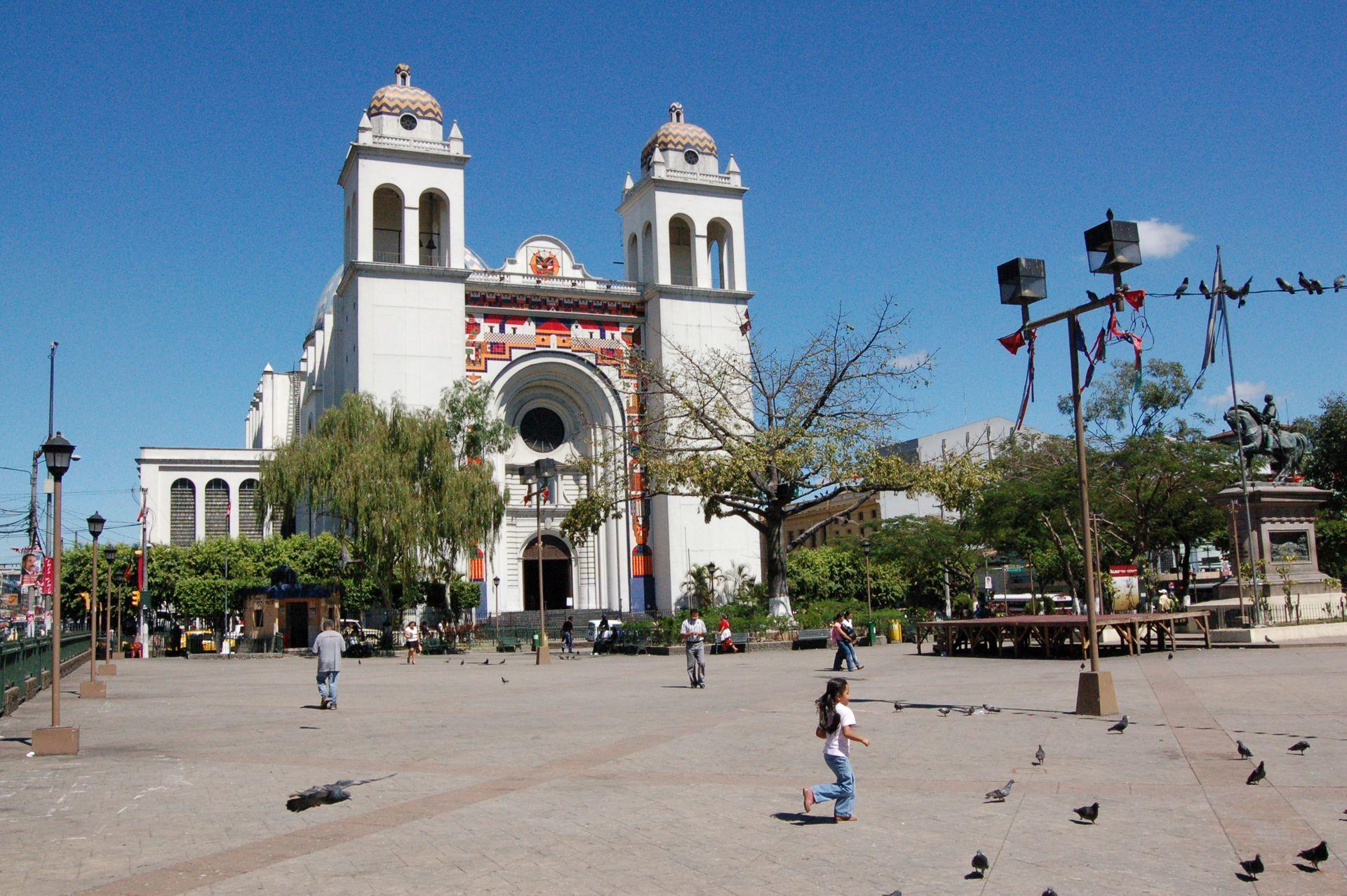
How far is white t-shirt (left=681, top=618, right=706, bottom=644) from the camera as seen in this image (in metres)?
19.5

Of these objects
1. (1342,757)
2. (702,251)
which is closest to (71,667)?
(1342,757)

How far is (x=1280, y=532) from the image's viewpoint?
26.1 meters

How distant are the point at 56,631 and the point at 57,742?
1.17m

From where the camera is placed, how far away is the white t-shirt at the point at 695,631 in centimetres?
1945

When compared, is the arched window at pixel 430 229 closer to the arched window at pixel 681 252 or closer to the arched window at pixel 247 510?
the arched window at pixel 681 252

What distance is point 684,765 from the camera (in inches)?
411

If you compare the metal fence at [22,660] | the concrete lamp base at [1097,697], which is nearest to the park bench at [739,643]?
the metal fence at [22,660]

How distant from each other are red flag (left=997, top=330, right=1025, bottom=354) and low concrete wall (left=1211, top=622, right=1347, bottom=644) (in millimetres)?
13621

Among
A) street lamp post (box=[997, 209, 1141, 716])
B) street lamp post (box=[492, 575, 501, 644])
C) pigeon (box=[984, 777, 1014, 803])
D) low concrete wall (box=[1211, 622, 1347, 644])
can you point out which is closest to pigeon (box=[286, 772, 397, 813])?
pigeon (box=[984, 777, 1014, 803])

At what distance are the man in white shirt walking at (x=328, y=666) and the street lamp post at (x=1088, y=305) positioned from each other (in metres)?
10.4

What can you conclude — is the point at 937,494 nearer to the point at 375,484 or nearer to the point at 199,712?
the point at 375,484

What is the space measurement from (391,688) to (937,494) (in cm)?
1730

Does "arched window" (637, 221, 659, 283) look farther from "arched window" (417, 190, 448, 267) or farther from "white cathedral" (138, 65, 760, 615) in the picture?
"arched window" (417, 190, 448, 267)

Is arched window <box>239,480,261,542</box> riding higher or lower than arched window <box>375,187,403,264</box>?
lower
